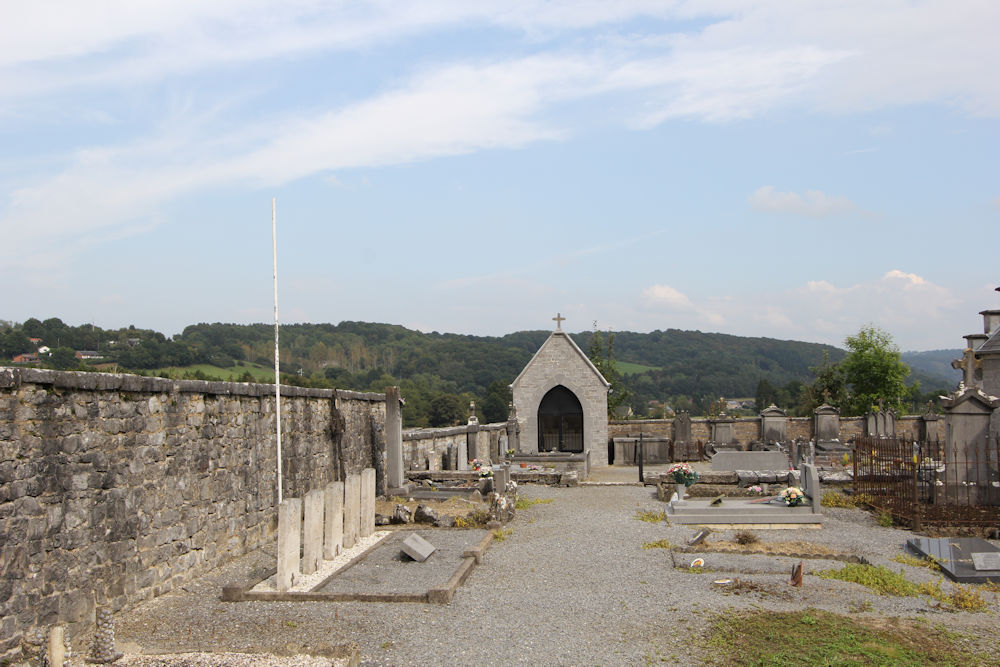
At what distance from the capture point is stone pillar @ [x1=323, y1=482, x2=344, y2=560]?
9.90 m

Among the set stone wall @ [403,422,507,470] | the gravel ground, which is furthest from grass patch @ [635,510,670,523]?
stone wall @ [403,422,507,470]

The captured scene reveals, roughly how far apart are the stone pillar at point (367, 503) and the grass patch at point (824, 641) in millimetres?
5544

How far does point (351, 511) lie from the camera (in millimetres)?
10773

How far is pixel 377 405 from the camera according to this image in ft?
55.2

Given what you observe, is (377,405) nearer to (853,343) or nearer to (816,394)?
(816,394)

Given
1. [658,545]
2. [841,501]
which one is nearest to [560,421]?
[841,501]

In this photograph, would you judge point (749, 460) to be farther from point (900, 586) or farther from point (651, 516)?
point (900, 586)

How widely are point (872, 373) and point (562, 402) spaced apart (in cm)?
1980

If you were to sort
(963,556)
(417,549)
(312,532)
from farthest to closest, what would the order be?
(963,556) → (417,549) → (312,532)

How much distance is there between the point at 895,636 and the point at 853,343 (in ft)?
129

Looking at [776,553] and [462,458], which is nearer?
[776,553]

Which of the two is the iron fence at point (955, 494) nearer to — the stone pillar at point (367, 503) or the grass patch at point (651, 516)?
the grass patch at point (651, 516)

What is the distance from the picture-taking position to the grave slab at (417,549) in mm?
9867

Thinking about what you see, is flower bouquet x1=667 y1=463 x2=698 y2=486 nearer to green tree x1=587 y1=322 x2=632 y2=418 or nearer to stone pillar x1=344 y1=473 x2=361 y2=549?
stone pillar x1=344 y1=473 x2=361 y2=549
